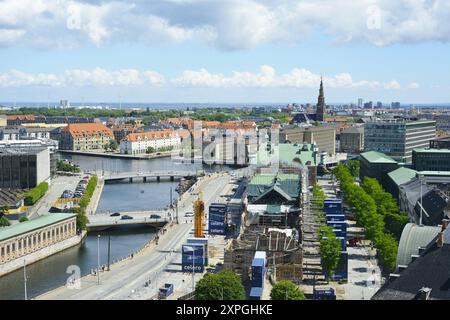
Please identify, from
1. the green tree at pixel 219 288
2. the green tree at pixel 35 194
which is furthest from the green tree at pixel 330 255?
the green tree at pixel 35 194

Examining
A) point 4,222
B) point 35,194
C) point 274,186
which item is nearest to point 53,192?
point 35,194

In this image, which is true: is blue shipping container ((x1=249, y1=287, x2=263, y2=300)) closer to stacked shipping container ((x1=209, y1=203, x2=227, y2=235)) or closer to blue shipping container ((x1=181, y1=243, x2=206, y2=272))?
blue shipping container ((x1=181, y1=243, x2=206, y2=272))

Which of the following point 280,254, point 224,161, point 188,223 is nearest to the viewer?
point 280,254

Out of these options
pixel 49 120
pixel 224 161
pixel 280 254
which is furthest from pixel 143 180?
pixel 49 120

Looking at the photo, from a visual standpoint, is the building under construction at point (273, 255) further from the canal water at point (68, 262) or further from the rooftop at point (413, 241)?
the canal water at point (68, 262)

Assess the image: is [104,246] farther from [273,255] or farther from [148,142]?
[148,142]
